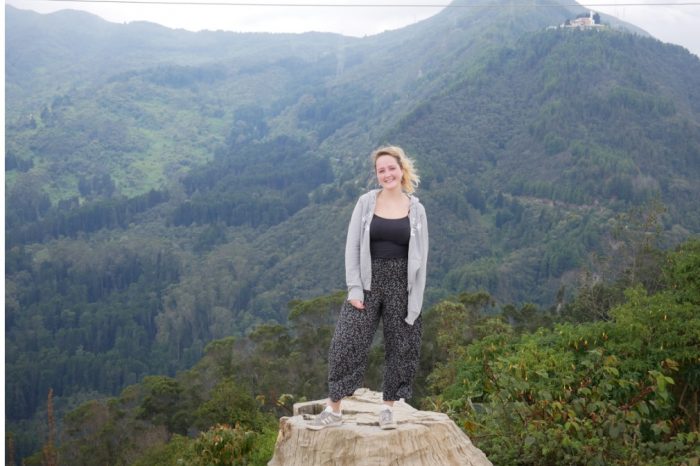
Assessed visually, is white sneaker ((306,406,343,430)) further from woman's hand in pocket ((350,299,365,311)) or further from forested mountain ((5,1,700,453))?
forested mountain ((5,1,700,453))

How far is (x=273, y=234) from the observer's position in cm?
8538

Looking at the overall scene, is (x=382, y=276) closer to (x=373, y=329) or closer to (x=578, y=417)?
(x=373, y=329)

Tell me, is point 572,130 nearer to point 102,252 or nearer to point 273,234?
point 273,234

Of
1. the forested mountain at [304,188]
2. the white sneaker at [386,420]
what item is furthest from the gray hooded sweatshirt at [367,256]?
the forested mountain at [304,188]

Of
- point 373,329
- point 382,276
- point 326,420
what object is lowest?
point 326,420

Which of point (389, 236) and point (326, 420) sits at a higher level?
point (389, 236)

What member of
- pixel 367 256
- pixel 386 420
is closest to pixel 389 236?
pixel 367 256

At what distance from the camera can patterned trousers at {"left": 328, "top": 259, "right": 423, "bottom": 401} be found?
443 cm

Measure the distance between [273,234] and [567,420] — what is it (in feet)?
266

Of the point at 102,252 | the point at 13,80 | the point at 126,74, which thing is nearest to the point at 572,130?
the point at 102,252

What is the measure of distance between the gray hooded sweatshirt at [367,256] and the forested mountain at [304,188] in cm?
3948

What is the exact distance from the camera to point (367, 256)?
14.4ft

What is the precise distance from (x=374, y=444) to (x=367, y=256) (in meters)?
1.08

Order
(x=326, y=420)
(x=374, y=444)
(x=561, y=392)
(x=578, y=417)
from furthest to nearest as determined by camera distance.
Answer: (x=561, y=392), (x=578, y=417), (x=326, y=420), (x=374, y=444)
